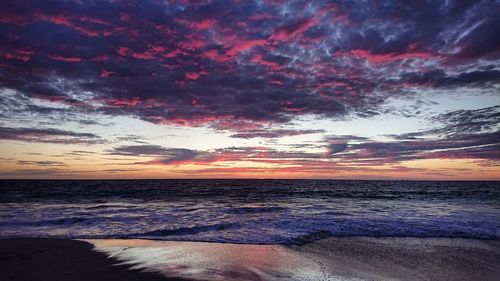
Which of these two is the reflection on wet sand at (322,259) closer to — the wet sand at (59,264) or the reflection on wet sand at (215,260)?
the reflection on wet sand at (215,260)

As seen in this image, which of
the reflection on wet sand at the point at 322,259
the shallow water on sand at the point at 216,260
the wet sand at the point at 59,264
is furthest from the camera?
the reflection on wet sand at the point at 322,259

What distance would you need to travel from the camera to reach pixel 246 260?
336 inches

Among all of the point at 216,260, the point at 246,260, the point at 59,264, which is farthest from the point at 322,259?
the point at 59,264

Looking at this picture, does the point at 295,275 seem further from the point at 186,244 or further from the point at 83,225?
the point at 83,225

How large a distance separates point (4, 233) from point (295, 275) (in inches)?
489

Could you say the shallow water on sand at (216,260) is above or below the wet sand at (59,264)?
below

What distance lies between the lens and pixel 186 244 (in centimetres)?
1084

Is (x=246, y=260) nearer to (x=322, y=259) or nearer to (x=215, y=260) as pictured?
(x=215, y=260)

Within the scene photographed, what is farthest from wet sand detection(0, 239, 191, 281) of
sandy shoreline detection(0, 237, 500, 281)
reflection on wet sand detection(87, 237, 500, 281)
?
reflection on wet sand detection(87, 237, 500, 281)

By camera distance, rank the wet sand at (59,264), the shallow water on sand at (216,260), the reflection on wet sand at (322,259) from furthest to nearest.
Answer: the reflection on wet sand at (322,259) < the shallow water on sand at (216,260) < the wet sand at (59,264)

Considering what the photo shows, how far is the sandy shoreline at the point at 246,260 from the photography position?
7.20 m

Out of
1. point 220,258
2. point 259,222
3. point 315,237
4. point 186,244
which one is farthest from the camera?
point 259,222

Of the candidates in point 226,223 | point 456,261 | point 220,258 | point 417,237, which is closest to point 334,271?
point 220,258

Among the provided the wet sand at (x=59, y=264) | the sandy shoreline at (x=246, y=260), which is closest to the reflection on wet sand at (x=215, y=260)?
the sandy shoreline at (x=246, y=260)
